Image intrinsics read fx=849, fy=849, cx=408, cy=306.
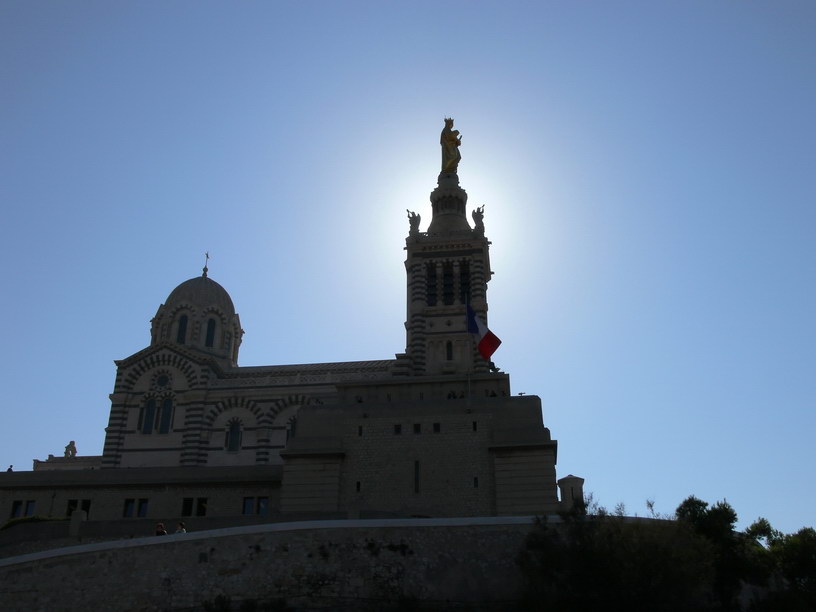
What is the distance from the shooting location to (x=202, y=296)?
63.0 metres

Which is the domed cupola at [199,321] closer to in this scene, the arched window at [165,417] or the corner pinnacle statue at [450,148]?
the arched window at [165,417]

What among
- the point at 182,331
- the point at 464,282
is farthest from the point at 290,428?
the point at 464,282

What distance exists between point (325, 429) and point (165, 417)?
54.3 feet

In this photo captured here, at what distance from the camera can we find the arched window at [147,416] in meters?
55.8

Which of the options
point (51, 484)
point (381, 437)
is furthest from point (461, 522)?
point (51, 484)

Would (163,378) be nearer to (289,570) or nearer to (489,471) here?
(489,471)

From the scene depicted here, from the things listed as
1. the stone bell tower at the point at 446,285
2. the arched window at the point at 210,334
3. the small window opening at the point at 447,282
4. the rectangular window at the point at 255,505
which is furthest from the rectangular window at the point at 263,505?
the arched window at the point at 210,334

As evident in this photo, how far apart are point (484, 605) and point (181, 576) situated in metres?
10.6

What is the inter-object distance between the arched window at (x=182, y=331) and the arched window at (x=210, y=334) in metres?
1.57

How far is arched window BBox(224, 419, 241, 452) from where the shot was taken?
5453cm

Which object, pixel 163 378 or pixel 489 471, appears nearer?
pixel 489 471

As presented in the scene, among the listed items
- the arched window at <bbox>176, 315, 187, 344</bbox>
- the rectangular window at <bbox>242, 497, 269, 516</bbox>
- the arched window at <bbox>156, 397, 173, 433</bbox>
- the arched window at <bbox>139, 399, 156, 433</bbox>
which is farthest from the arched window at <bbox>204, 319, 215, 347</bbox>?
the rectangular window at <bbox>242, 497, 269, 516</bbox>

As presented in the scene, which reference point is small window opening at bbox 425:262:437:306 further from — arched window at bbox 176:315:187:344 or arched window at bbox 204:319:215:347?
arched window at bbox 176:315:187:344

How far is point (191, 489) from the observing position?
46.3m
